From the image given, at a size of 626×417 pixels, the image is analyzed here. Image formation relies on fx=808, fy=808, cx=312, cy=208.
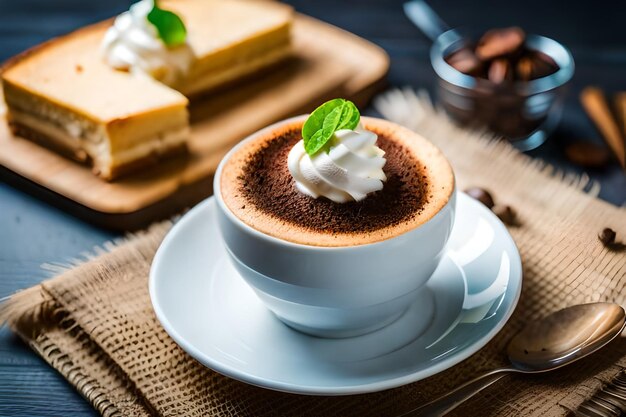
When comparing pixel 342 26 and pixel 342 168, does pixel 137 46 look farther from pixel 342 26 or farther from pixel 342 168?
pixel 342 168

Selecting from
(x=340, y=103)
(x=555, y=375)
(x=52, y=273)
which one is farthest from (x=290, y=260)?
(x=52, y=273)

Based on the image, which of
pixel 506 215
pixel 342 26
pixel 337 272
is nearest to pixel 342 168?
pixel 337 272

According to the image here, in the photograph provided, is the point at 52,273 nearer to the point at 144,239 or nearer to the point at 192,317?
the point at 144,239

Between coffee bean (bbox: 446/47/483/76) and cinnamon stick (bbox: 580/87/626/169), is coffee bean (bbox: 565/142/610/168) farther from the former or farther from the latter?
coffee bean (bbox: 446/47/483/76)

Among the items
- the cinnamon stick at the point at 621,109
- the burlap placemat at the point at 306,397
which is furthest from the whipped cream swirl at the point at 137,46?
the cinnamon stick at the point at 621,109

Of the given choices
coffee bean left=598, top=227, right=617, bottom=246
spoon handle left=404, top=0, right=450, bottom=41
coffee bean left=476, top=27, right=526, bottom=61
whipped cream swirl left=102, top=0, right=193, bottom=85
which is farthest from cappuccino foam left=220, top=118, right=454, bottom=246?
spoon handle left=404, top=0, right=450, bottom=41

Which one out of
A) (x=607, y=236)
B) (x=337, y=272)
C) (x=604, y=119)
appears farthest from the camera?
(x=604, y=119)

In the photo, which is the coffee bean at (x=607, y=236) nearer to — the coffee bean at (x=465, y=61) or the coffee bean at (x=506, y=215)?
the coffee bean at (x=506, y=215)
